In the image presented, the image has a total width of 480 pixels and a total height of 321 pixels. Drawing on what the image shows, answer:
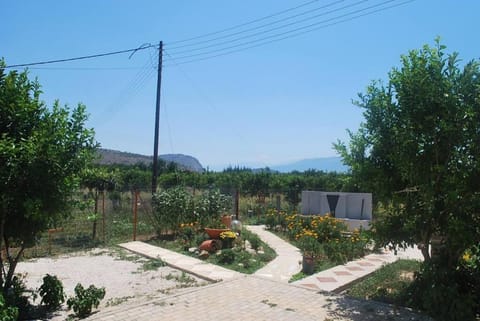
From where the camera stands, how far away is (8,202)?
521cm

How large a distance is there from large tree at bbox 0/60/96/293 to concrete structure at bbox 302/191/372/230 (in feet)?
33.1

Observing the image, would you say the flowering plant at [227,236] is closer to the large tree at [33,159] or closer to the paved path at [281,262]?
the paved path at [281,262]

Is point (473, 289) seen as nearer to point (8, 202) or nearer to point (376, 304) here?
point (376, 304)

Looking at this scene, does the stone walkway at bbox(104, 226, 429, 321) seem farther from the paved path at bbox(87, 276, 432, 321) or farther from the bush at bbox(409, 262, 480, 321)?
the bush at bbox(409, 262, 480, 321)

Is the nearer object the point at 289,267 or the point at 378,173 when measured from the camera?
the point at 378,173

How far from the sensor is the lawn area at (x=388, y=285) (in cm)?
641

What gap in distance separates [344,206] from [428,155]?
9.22m

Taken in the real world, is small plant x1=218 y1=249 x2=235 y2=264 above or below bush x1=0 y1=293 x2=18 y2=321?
below

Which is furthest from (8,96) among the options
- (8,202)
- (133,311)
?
(133,311)

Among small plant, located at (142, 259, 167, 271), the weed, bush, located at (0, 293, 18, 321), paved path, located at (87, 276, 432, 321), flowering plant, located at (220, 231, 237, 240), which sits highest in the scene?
flowering plant, located at (220, 231, 237, 240)

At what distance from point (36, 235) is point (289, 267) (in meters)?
5.16

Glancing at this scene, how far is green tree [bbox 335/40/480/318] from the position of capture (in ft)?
17.7

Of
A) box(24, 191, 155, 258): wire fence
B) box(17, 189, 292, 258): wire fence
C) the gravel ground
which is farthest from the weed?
box(24, 191, 155, 258): wire fence

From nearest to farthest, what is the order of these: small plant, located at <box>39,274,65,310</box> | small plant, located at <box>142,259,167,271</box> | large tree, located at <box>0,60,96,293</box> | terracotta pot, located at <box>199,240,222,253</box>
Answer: large tree, located at <box>0,60,96,293</box> → small plant, located at <box>39,274,65,310</box> → small plant, located at <box>142,259,167,271</box> → terracotta pot, located at <box>199,240,222,253</box>
